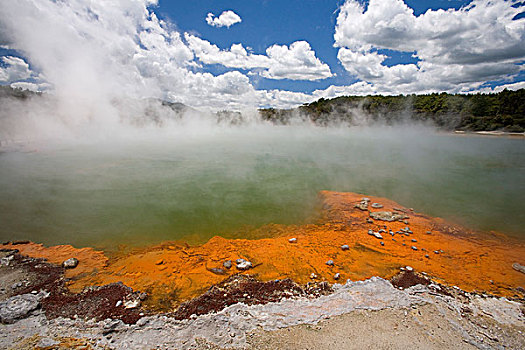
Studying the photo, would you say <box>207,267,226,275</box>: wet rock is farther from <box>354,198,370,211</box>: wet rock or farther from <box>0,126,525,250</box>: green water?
<box>354,198,370,211</box>: wet rock

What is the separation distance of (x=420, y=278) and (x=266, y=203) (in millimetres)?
4745

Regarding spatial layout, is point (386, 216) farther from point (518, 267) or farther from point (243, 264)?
point (243, 264)

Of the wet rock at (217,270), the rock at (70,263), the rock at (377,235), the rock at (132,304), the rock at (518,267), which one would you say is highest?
the rock at (70,263)

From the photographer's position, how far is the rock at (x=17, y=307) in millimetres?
2795

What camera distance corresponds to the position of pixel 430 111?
4491 cm

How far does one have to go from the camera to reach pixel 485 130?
120ft

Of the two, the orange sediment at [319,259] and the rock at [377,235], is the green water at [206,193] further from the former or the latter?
the rock at [377,235]

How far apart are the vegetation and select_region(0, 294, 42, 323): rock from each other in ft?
170

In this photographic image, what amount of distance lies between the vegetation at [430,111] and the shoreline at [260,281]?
4563 cm

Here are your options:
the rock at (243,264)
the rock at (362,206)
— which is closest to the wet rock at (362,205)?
the rock at (362,206)

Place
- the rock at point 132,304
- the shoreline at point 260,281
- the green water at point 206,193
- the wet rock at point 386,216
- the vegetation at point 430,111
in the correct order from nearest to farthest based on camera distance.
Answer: the shoreline at point 260,281 < the rock at point 132,304 < the green water at point 206,193 < the wet rock at point 386,216 < the vegetation at point 430,111

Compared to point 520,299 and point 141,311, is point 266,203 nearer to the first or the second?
point 141,311

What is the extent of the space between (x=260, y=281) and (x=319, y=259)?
1.36m

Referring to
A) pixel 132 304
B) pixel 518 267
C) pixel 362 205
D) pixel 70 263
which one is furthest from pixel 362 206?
pixel 70 263
